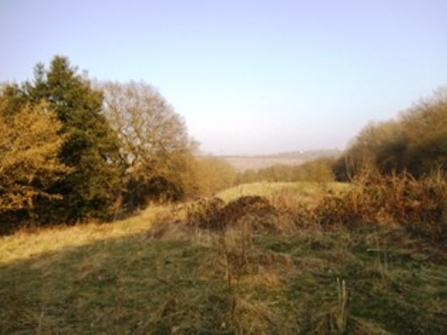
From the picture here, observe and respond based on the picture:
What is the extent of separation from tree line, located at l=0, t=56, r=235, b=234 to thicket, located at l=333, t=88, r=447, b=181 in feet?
39.1

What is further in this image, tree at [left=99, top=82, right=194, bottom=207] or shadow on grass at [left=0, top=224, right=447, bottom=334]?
tree at [left=99, top=82, right=194, bottom=207]

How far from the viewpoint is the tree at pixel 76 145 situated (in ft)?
52.2

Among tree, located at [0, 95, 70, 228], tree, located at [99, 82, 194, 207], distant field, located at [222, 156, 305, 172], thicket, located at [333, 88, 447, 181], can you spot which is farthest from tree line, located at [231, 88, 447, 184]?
distant field, located at [222, 156, 305, 172]

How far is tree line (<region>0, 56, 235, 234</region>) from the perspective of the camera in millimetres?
12383

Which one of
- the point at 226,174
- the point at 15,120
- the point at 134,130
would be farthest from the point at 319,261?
the point at 226,174

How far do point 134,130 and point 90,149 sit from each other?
1025 cm

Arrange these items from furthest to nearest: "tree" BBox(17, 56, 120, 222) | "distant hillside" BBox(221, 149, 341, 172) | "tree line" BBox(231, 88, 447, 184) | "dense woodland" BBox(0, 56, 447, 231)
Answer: "distant hillside" BBox(221, 149, 341, 172)
"tree line" BBox(231, 88, 447, 184)
"tree" BBox(17, 56, 120, 222)
"dense woodland" BBox(0, 56, 447, 231)

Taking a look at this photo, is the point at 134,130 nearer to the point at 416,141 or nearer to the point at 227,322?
the point at 416,141

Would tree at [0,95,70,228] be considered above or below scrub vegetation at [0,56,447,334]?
above

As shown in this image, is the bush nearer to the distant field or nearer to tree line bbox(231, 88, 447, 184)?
tree line bbox(231, 88, 447, 184)

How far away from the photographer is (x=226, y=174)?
1619 inches

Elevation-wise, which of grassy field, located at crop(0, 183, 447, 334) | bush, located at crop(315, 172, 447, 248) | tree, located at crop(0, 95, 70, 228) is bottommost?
grassy field, located at crop(0, 183, 447, 334)

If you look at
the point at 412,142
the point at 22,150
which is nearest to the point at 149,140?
the point at 22,150

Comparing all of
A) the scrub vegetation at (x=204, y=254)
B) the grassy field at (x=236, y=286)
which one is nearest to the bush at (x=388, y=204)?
the scrub vegetation at (x=204, y=254)
